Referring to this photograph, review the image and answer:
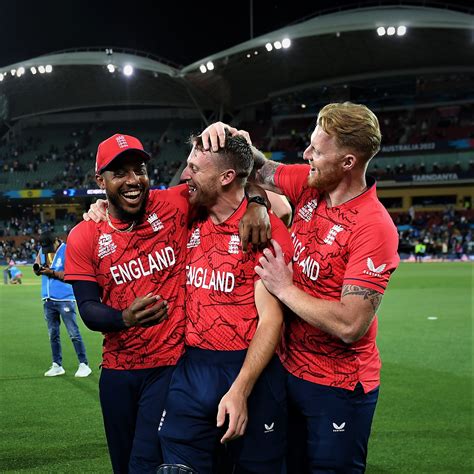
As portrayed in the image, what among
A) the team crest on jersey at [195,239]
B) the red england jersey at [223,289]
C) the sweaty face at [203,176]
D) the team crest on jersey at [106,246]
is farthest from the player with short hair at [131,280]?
the sweaty face at [203,176]

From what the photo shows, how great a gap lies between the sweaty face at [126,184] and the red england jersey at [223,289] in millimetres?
494

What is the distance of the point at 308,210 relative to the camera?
327cm

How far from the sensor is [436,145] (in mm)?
46719

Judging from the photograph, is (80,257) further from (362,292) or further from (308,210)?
(362,292)

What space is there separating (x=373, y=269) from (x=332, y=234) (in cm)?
29

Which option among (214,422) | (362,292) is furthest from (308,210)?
(214,422)

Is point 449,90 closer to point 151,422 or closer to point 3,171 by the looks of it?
point 3,171

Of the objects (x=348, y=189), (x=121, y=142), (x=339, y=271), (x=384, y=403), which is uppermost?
(x=121, y=142)

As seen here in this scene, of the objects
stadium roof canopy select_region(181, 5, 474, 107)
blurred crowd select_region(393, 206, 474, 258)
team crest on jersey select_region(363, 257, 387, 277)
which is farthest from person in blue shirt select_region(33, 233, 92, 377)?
stadium roof canopy select_region(181, 5, 474, 107)

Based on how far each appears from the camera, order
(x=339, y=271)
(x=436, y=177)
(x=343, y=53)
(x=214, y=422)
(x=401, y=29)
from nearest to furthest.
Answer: (x=214, y=422), (x=339, y=271), (x=401, y=29), (x=343, y=53), (x=436, y=177)

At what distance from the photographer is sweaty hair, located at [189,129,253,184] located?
3090mm

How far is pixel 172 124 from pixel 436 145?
25.1 meters

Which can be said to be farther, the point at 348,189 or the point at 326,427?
the point at 348,189

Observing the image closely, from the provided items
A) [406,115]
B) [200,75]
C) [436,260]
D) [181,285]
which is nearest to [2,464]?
[181,285]
